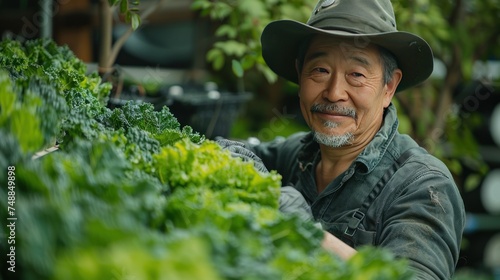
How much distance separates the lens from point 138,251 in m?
1.06

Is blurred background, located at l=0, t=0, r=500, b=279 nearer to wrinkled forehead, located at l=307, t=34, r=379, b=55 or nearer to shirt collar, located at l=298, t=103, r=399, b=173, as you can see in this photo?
shirt collar, located at l=298, t=103, r=399, b=173

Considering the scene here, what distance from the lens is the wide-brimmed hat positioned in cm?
279

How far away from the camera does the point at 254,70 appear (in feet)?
22.8

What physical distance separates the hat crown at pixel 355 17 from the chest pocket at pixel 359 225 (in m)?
0.51

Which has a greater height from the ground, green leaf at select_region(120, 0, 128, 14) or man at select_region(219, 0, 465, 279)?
green leaf at select_region(120, 0, 128, 14)

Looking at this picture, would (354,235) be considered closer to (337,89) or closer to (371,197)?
(371,197)

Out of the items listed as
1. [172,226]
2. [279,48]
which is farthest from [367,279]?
[279,48]

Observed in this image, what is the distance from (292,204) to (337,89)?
111cm

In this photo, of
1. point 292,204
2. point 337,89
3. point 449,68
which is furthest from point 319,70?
point 449,68

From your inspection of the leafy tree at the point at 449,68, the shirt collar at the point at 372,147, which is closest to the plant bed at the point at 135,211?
the shirt collar at the point at 372,147

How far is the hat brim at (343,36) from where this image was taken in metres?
2.79

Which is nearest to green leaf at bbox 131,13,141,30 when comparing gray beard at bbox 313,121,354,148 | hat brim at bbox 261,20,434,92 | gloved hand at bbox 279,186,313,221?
hat brim at bbox 261,20,434,92

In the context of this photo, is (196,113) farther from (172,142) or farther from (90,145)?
(90,145)

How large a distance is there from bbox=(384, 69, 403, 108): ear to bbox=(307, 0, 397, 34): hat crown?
20cm
